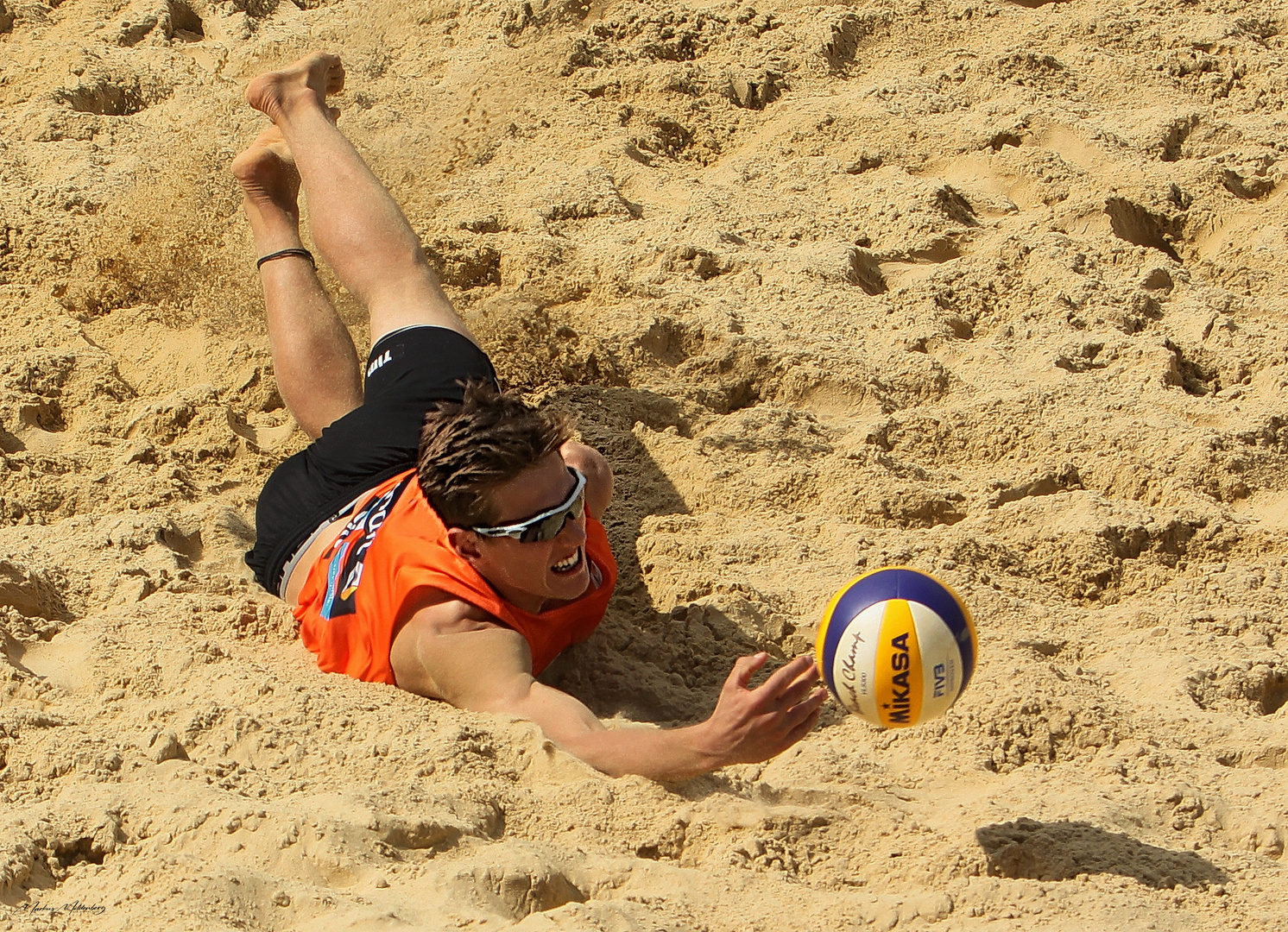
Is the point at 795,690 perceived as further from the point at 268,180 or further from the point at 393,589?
the point at 268,180

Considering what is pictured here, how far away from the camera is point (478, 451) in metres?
2.94

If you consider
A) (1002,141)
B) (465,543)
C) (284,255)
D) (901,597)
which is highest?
(284,255)

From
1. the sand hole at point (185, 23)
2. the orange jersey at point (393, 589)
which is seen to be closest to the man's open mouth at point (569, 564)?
the orange jersey at point (393, 589)

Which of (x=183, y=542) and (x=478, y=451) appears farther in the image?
(x=183, y=542)

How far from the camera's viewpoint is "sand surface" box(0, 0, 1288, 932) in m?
2.45

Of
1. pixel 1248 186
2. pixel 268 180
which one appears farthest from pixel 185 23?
pixel 1248 186

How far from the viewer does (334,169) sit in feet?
13.5

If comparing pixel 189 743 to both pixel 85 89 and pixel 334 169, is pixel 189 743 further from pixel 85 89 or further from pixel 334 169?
pixel 85 89

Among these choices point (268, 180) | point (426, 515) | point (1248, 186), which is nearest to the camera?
point (426, 515)

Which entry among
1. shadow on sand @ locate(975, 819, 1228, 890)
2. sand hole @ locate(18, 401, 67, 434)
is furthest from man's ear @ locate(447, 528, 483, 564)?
sand hole @ locate(18, 401, 67, 434)

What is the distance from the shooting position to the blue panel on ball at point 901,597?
263 centimetres

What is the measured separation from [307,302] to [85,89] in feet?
7.86

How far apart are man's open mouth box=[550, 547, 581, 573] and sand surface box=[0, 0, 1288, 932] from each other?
0.31 meters

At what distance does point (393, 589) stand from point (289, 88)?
202 centimetres
